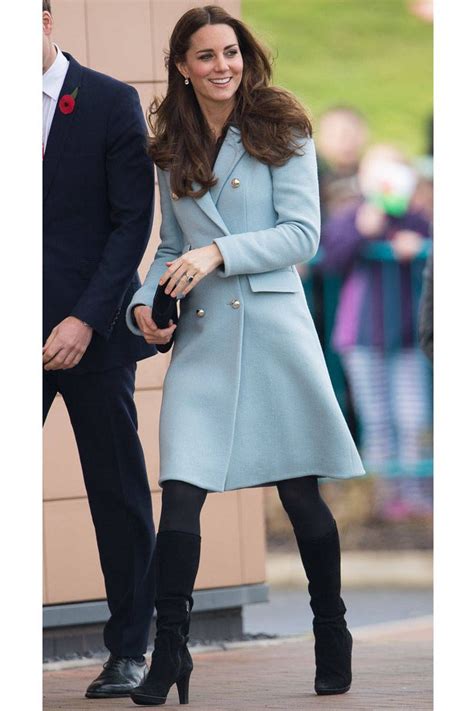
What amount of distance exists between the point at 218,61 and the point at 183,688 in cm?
157

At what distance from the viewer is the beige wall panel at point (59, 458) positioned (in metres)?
5.79

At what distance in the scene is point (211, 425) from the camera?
409cm

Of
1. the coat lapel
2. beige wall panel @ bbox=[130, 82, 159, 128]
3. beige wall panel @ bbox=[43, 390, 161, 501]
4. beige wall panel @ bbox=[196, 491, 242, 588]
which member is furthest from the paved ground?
the coat lapel

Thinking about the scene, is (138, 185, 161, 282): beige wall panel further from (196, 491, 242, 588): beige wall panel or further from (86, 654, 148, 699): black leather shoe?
(86, 654, 148, 699): black leather shoe

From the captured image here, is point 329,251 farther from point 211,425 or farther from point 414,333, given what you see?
point 211,425

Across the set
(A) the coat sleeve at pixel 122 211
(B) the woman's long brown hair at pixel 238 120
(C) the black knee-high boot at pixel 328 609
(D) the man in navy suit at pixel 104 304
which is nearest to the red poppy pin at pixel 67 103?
(D) the man in navy suit at pixel 104 304

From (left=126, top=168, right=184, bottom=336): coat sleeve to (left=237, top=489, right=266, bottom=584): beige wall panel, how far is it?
189cm

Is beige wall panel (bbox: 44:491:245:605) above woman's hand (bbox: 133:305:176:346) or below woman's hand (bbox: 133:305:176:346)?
below

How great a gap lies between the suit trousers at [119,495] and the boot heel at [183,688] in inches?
18.1

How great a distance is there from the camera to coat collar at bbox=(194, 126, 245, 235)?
13.5ft

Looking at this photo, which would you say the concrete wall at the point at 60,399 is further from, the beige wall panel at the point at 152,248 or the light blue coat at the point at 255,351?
the light blue coat at the point at 255,351

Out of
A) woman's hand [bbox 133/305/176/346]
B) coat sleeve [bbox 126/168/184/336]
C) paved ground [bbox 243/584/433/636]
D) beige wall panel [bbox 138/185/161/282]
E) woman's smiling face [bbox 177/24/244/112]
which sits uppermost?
woman's smiling face [bbox 177/24/244/112]

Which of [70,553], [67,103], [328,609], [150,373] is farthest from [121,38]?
[328,609]
